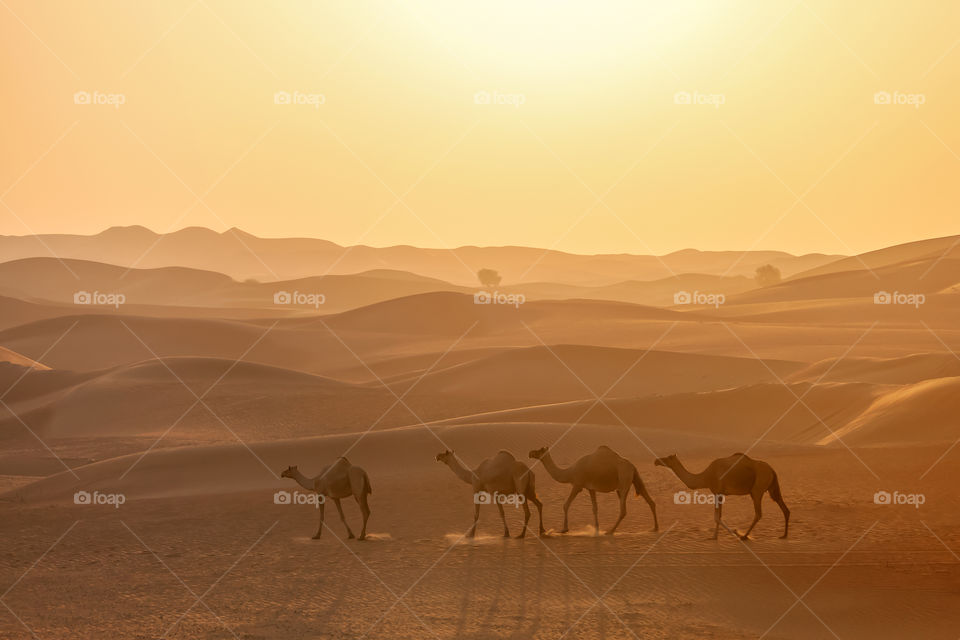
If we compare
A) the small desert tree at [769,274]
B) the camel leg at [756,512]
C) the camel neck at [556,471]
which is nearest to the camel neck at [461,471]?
the camel neck at [556,471]

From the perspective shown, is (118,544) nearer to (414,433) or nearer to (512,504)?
(512,504)

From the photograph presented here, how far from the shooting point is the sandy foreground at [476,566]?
428 inches

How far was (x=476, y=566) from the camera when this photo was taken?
13.0 meters

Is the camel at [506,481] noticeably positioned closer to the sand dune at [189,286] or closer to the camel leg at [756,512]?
the camel leg at [756,512]

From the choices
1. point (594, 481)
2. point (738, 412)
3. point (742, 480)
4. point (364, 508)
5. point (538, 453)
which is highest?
point (738, 412)

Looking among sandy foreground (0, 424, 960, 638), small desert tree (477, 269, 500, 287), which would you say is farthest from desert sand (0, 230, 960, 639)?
small desert tree (477, 269, 500, 287)

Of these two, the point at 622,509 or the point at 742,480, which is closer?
the point at 742,480

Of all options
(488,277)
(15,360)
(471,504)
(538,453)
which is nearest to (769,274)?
(488,277)

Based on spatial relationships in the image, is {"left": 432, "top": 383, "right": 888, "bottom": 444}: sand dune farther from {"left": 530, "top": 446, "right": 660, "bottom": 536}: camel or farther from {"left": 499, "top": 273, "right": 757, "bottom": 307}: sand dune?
{"left": 499, "top": 273, "right": 757, "bottom": 307}: sand dune

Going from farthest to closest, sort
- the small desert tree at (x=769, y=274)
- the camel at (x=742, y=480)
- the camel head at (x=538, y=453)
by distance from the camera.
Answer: the small desert tree at (x=769, y=274) → the camel head at (x=538, y=453) → the camel at (x=742, y=480)

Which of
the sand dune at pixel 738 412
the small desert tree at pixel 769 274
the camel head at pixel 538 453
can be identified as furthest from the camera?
the small desert tree at pixel 769 274

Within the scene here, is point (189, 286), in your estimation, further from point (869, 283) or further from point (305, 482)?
point (305, 482)

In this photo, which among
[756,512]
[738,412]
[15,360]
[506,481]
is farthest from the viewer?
[15,360]

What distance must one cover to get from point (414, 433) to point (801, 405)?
40.8ft
